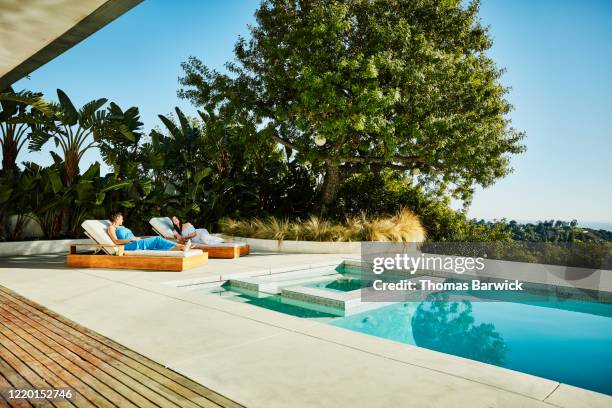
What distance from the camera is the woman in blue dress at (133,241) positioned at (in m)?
8.97

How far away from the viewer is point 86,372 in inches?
130

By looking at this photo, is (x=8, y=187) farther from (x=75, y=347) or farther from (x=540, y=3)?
(x=540, y=3)

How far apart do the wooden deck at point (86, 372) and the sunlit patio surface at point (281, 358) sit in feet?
0.46

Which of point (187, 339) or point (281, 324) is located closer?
point (187, 339)

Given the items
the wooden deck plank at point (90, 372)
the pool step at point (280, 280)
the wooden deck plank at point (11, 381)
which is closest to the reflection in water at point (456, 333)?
the pool step at point (280, 280)

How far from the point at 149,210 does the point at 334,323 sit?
955 cm

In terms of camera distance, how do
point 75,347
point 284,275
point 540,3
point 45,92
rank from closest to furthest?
point 75,347 → point 284,275 → point 45,92 → point 540,3

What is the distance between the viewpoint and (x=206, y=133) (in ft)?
48.9

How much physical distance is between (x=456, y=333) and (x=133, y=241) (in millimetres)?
6495

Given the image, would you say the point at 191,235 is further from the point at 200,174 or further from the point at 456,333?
the point at 456,333

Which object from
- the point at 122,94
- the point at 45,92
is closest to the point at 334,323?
the point at 45,92

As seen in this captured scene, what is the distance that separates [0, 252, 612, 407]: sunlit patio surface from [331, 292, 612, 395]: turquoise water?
1.32m

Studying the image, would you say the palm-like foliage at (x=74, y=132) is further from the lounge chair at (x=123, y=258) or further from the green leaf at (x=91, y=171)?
the lounge chair at (x=123, y=258)

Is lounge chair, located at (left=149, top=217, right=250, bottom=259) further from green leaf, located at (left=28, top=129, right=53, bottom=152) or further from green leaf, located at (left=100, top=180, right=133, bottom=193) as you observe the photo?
green leaf, located at (left=28, top=129, right=53, bottom=152)
